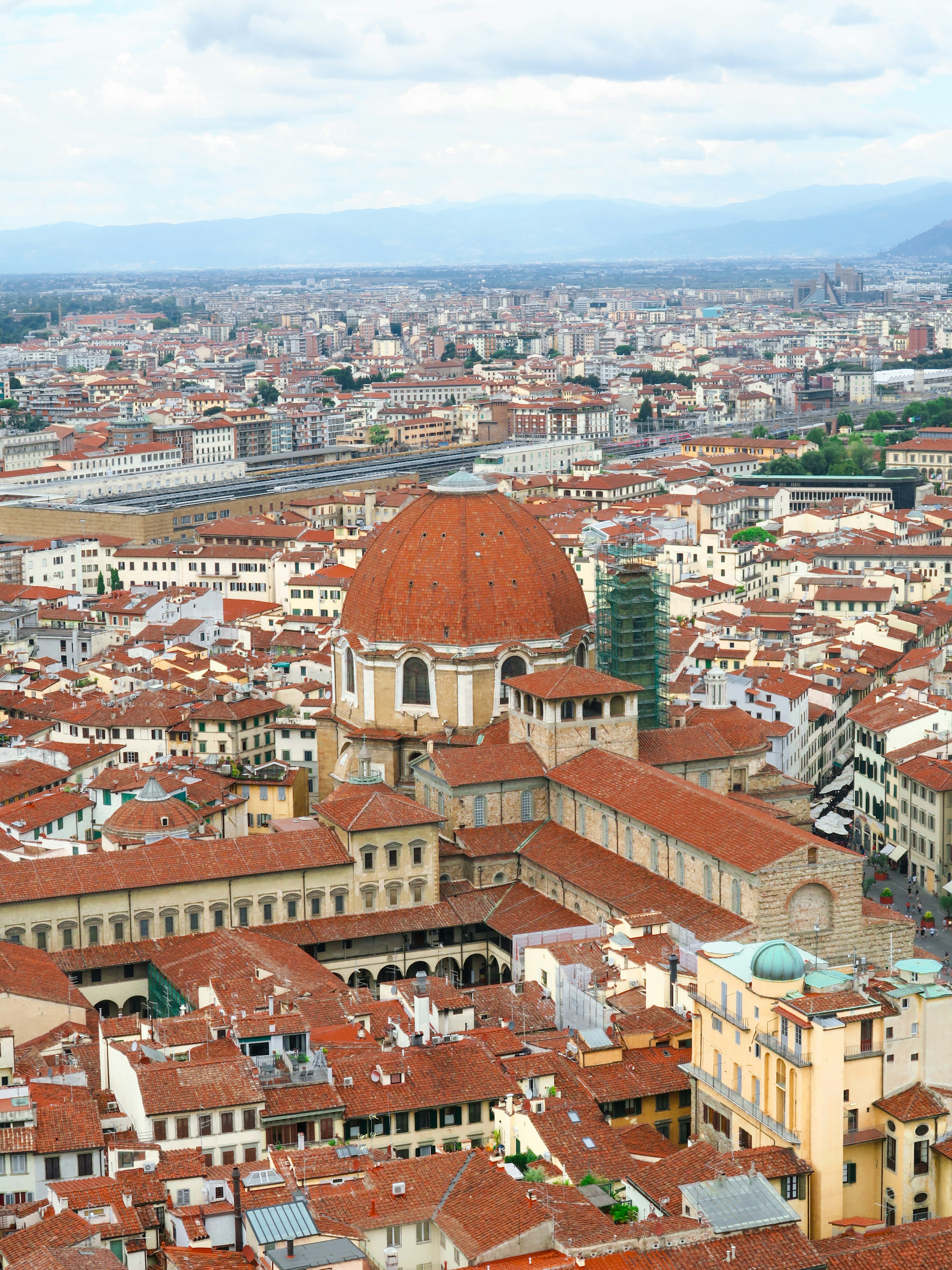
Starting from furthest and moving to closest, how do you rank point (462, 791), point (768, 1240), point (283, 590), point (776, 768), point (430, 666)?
point (283, 590) < point (776, 768) < point (430, 666) < point (462, 791) < point (768, 1240)

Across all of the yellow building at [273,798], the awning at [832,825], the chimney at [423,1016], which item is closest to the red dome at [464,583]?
the yellow building at [273,798]

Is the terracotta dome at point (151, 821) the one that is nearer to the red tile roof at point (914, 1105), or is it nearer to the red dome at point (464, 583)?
the red dome at point (464, 583)

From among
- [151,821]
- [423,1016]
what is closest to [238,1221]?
[423,1016]

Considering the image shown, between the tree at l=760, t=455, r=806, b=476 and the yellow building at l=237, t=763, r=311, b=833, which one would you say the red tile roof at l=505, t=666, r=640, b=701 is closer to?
the yellow building at l=237, t=763, r=311, b=833

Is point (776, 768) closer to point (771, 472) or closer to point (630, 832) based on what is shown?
point (630, 832)

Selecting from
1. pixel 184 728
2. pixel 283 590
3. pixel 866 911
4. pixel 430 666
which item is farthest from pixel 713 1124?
pixel 283 590

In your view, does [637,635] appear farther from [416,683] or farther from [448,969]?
[448,969]
